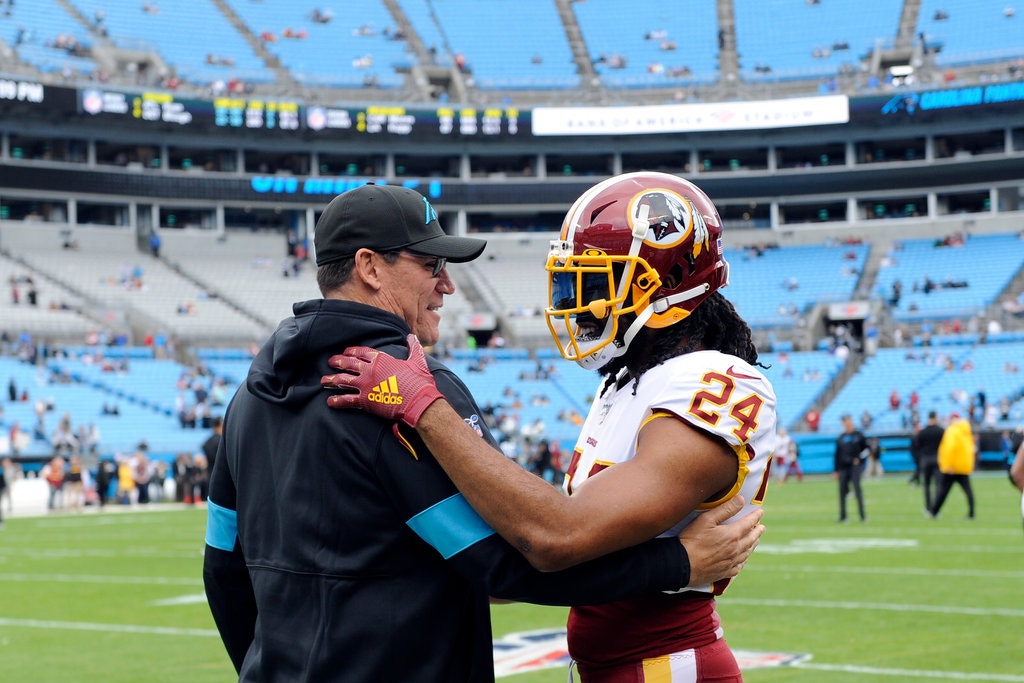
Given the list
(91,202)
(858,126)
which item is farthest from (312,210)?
(858,126)

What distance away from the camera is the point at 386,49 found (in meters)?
56.0

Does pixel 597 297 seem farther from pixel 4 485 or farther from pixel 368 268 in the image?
pixel 4 485

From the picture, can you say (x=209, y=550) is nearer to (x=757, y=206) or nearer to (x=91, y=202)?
(x=91, y=202)

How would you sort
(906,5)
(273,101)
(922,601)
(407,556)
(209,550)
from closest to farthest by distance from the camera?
(407,556) → (209,550) → (922,601) → (273,101) → (906,5)

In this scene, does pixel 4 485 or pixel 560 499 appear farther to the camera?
pixel 4 485

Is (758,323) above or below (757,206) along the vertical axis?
below

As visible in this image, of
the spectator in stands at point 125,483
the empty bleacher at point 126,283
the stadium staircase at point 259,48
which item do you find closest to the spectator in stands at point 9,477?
the spectator in stands at point 125,483

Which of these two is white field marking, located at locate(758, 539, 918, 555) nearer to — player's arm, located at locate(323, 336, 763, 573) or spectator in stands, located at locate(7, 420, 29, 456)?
player's arm, located at locate(323, 336, 763, 573)

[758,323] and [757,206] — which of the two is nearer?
[758,323]

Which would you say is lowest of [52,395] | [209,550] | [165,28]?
[52,395]

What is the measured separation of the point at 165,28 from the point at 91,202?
776cm

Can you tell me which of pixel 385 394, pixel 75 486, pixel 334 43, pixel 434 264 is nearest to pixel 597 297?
pixel 434 264

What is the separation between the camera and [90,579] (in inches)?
585

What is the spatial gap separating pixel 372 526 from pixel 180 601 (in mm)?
10462
